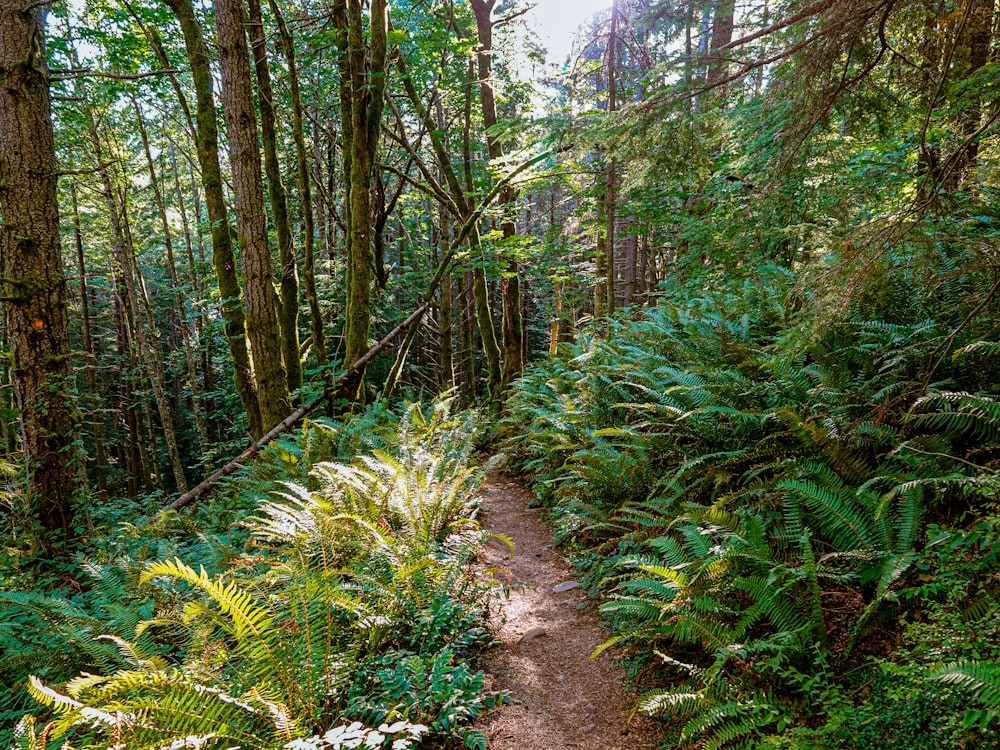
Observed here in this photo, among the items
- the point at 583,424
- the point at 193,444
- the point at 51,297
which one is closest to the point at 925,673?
the point at 583,424

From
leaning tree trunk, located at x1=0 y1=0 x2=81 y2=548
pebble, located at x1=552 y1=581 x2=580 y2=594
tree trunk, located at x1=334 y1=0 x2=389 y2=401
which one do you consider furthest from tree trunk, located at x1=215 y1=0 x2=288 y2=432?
pebble, located at x1=552 y1=581 x2=580 y2=594

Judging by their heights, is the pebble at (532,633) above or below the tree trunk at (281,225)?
below

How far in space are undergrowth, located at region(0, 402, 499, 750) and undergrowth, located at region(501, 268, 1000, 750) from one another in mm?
1167

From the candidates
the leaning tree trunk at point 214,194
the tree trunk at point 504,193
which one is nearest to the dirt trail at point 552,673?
the leaning tree trunk at point 214,194

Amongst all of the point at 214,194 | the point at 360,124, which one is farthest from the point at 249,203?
the point at 360,124

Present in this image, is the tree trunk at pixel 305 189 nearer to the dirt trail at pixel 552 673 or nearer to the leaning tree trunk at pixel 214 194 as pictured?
the leaning tree trunk at pixel 214 194

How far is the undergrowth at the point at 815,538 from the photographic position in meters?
2.09

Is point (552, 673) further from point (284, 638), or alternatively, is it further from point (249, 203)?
point (249, 203)

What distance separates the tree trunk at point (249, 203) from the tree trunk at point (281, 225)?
703 mm

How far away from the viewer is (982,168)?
12.3 feet

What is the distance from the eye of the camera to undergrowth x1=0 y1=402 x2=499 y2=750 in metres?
2.17

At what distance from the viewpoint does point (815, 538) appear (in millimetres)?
3021

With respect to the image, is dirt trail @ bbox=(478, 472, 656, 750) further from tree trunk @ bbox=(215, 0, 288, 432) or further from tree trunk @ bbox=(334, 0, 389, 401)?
tree trunk @ bbox=(334, 0, 389, 401)

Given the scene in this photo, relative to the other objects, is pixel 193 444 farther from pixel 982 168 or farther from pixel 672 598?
pixel 982 168
